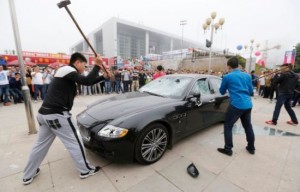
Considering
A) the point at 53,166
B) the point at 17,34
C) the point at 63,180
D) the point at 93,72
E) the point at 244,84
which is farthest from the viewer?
the point at 17,34

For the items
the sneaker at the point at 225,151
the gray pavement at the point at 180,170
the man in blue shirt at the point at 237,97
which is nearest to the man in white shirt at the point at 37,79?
the gray pavement at the point at 180,170

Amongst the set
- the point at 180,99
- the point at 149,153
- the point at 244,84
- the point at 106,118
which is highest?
the point at 244,84

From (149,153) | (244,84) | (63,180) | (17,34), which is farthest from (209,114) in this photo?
(17,34)

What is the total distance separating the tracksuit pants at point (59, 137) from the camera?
2061 millimetres

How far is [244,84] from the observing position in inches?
111

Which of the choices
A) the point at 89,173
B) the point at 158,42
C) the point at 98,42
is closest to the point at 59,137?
the point at 89,173

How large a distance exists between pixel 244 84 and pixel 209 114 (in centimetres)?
104

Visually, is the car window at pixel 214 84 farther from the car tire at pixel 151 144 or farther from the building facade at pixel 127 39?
the building facade at pixel 127 39

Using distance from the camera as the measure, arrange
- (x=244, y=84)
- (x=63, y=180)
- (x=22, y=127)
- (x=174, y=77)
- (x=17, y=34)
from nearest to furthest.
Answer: (x=63, y=180) → (x=244, y=84) → (x=17, y=34) → (x=174, y=77) → (x=22, y=127)

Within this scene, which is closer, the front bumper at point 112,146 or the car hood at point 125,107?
the front bumper at point 112,146

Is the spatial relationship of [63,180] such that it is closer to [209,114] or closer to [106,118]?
[106,118]

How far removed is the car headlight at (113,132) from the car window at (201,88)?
5.36ft

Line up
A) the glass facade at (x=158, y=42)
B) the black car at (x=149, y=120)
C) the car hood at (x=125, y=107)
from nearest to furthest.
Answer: the black car at (x=149, y=120) < the car hood at (x=125, y=107) < the glass facade at (x=158, y=42)

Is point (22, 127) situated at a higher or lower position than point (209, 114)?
lower
